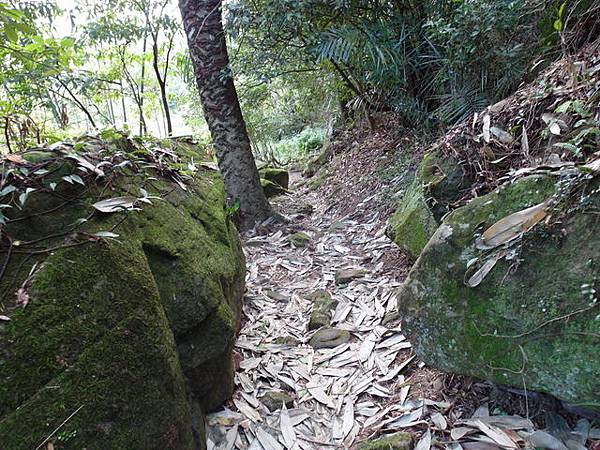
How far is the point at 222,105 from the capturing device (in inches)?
178

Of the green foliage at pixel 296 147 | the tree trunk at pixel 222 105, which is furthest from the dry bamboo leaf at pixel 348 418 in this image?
the green foliage at pixel 296 147

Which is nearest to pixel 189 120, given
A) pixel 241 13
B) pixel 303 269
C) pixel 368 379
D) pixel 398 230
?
pixel 241 13

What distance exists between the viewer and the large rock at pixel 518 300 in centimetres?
137

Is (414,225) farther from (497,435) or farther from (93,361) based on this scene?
(93,361)

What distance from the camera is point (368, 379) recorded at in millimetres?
2168

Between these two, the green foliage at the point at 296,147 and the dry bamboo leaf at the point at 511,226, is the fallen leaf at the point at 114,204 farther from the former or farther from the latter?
the green foliage at the point at 296,147

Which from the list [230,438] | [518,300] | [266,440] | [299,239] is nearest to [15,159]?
[230,438]

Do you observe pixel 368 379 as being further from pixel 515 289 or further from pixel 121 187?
pixel 121 187

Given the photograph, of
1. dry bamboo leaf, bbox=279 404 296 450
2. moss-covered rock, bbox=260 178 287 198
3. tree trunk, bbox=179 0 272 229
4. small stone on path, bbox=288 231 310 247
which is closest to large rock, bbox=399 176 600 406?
dry bamboo leaf, bbox=279 404 296 450

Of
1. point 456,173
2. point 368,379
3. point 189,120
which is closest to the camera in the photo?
point 368,379

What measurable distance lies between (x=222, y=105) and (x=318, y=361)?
3.09 m

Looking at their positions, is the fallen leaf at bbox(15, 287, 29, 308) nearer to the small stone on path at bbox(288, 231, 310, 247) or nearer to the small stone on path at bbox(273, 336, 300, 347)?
the small stone on path at bbox(273, 336, 300, 347)

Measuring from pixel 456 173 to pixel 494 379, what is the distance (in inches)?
59.7

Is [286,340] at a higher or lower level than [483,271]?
lower
